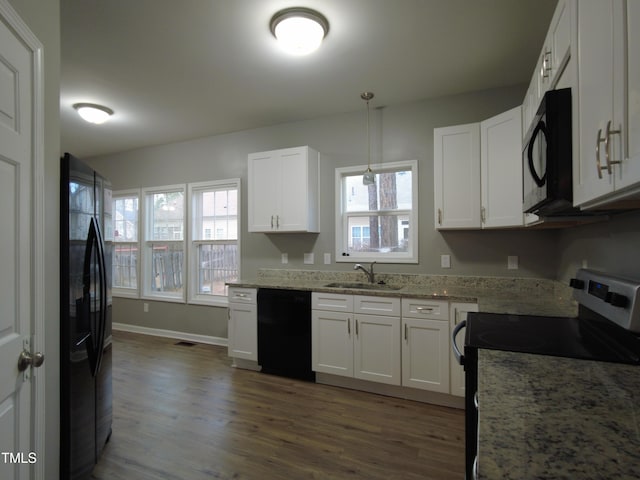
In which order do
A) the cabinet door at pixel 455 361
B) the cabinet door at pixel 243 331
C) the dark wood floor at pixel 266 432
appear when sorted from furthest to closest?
the cabinet door at pixel 243 331, the cabinet door at pixel 455 361, the dark wood floor at pixel 266 432

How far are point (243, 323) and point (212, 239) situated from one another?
154 cm

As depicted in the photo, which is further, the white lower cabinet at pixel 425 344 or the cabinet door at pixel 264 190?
the cabinet door at pixel 264 190

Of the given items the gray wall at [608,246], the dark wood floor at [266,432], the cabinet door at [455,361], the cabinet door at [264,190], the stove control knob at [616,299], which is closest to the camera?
the stove control knob at [616,299]

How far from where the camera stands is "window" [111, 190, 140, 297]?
4.95 meters

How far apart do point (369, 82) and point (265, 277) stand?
94.4 inches

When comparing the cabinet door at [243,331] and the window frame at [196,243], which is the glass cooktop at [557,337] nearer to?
the cabinet door at [243,331]

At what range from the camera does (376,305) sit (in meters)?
2.77

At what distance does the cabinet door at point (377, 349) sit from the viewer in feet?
8.86

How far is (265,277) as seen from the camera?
3867 millimetres

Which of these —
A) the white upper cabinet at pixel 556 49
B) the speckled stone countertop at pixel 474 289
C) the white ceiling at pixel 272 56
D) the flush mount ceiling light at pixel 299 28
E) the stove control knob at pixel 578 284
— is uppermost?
the white ceiling at pixel 272 56

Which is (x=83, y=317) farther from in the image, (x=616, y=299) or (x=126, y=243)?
(x=126, y=243)

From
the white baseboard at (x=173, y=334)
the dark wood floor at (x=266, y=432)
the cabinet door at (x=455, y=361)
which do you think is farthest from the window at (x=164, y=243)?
the cabinet door at (x=455, y=361)

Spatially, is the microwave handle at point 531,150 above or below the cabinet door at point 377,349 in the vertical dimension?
above

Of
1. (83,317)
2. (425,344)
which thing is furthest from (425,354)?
(83,317)
